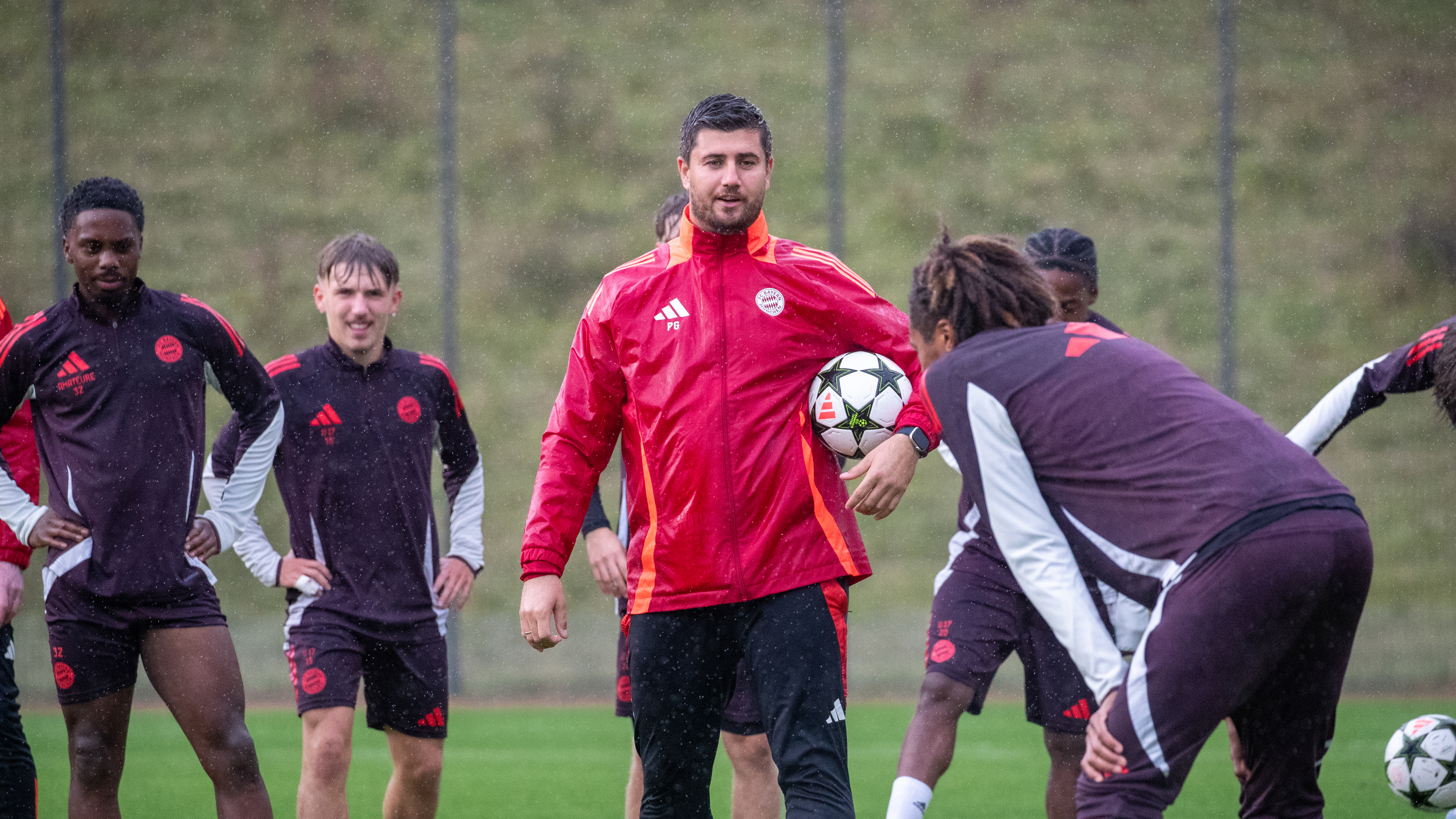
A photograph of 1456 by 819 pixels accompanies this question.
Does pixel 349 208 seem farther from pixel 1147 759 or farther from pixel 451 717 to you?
pixel 1147 759

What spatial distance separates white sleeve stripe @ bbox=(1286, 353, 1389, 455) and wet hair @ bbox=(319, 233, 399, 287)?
3146 millimetres

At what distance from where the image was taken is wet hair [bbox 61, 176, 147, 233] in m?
4.16

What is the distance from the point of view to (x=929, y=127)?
1361 cm

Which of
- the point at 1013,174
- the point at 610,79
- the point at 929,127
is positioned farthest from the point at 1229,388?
the point at 610,79

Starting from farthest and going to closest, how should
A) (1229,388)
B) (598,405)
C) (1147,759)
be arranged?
(1229,388) → (598,405) → (1147,759)

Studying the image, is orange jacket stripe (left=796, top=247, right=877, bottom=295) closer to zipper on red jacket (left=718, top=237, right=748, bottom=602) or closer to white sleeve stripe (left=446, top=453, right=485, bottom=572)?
zipper on red jacket (left=718, top=237, right=748, bottom=602)

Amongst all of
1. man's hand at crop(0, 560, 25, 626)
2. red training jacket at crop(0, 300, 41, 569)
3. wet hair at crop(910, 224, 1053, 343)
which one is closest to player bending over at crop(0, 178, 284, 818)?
man's hand at crop(0, 560, 25, 626)

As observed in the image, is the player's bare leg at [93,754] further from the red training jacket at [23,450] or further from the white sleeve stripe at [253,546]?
the white sleeve stripe at [253,546]

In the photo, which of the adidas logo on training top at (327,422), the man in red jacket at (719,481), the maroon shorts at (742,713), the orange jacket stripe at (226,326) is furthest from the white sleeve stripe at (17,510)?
the maroon shorts at (742,713)

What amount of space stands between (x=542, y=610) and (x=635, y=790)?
158cm

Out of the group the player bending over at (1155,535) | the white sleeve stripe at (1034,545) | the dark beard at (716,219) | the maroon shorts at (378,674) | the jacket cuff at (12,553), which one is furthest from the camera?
the maroon shorts at (378,674)

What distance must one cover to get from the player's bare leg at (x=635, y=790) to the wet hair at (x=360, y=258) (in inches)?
78.6

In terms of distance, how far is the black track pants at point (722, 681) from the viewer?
131 inches

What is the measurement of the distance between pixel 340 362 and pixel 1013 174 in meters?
A: 9.88
